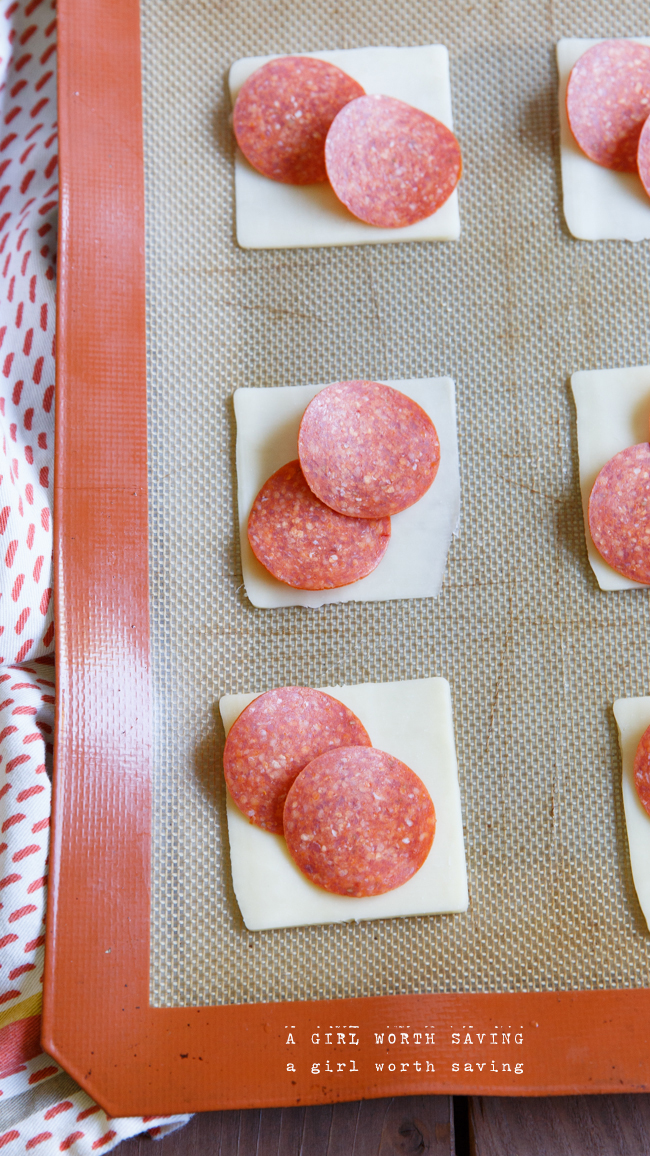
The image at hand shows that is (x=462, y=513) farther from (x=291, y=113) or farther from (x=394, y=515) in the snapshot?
(x=291, y=113)

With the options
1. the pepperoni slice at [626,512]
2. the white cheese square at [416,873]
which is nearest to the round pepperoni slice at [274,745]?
the white cheese square at [416,873]

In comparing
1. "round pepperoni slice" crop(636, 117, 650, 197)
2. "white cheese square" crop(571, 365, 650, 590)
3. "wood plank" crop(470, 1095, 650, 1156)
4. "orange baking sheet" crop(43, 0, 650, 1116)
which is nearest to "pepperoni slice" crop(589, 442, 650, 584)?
"white cheese square" crop(571, 365, 650, 590)

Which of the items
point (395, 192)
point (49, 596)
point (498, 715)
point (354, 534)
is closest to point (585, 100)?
point (395, 192)

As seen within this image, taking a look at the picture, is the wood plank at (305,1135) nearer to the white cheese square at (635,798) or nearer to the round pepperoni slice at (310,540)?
the white cheese square at (635,798)

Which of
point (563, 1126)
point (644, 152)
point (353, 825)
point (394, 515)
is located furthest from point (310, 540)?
point (563, 1126)

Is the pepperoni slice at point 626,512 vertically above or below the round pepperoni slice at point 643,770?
above

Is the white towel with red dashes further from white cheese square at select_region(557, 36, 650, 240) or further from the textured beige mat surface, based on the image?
white cheese square at select_region(557, 36, 650, 240)

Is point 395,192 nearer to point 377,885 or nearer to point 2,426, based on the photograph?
point 2,426
